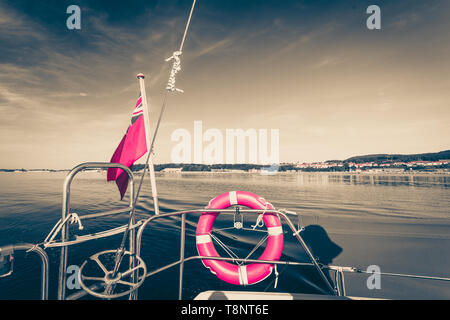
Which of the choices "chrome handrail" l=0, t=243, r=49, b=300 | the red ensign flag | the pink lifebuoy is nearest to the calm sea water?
the pink lifebuoy

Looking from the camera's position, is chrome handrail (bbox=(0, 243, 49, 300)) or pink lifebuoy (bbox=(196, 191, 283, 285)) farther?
pink lifebuoy (bbox=(196, 191, 283, 285))

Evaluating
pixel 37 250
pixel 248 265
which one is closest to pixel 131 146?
pixel 37 250

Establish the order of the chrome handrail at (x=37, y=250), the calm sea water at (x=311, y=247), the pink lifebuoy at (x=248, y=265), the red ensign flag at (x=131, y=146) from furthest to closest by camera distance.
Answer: the calm sea water at (x=311, y=247)
the red ensign flag at (x=131, y=146)
the pink lifebuoy at (x=248, y=265)
the chrome handrail at (x=37, y=250)

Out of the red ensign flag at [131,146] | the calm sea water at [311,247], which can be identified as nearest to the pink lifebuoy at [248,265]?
the calm sea water at [311,247]

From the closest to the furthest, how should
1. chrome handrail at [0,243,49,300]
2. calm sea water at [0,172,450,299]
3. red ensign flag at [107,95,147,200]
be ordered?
chrome handrail at [0,243,49,300], red ensign flag at [107,95,147,200], calm sea water at [0,172,450,299]

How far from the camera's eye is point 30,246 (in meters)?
1.46

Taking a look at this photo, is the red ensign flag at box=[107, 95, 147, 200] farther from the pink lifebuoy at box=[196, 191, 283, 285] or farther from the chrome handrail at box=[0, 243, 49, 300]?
the chrome handrail at box=[0, 243, 49, 300]

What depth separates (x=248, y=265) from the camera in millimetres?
3037

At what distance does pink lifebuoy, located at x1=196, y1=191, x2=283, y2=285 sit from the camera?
2947 mm

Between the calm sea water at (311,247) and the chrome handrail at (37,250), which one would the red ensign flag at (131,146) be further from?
the calm sea water at (311,247)

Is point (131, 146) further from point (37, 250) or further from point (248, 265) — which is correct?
point (248, 265)

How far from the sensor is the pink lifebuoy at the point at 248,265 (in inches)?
116
